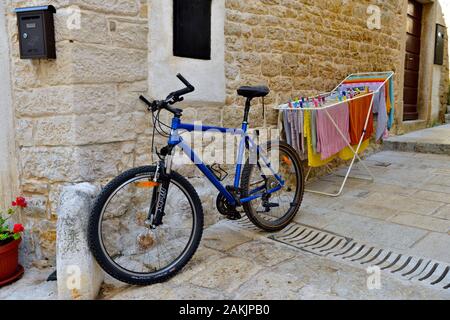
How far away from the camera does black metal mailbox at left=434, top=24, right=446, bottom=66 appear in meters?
7.83

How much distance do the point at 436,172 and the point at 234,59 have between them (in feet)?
10.4

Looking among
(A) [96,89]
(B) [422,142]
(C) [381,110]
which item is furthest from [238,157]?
(B) [422,142]

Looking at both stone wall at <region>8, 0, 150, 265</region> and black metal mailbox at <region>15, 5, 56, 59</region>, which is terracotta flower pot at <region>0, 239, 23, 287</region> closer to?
stone wall at <region>8, 0, 150, 265</region>

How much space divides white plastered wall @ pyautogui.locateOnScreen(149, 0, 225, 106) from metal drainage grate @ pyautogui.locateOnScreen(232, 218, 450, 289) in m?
1.27

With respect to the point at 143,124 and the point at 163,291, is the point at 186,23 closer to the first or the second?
the point at 143,124

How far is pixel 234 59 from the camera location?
3.54 metres

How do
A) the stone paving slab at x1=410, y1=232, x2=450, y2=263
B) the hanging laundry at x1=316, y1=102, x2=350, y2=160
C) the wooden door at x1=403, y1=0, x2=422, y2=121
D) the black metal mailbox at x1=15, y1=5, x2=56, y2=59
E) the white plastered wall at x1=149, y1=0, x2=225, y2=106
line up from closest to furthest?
the black metal mailbox at x1=15, y1=5, x2=56, y2=59 < the stone paving slab at x1=410, y1=232, x2=450, y2=263 < the white plastered wall at x1=149, y1=0, x2=225, y2=106 < the hanging laundry at x1=316, y1=102, x2=350, y2=160 < the wooden door at x1=403, y1=0, x2=422, y2=121

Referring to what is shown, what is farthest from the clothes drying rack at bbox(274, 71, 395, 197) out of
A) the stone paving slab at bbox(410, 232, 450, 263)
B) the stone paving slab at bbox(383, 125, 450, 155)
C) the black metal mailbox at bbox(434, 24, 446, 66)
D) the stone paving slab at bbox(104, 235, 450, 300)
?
the black metal mailbox at bbox(434, 24, 446, 66)

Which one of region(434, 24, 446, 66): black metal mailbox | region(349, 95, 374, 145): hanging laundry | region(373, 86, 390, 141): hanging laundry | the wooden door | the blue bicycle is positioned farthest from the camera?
region(434, 24, 446, 66): black metal mailbox

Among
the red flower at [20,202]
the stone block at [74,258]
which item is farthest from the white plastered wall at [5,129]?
the stone block at [74,258]

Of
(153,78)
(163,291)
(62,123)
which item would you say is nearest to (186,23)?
(153,78)

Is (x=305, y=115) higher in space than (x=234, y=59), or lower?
lower

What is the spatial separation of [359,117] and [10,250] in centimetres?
371

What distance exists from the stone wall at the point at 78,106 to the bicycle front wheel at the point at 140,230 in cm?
29
